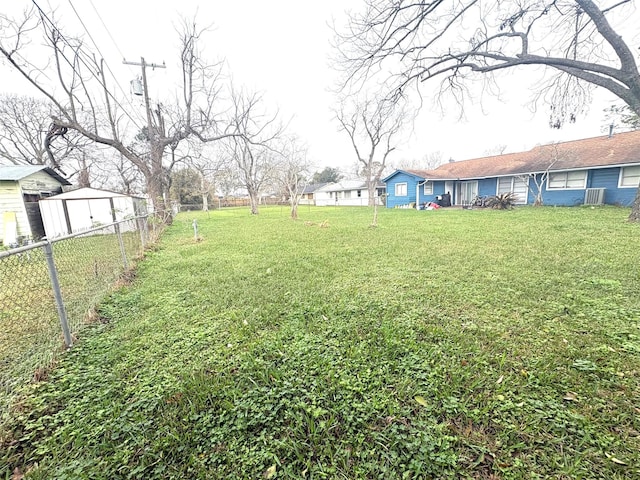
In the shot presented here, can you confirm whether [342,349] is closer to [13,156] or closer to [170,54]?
[170,54]

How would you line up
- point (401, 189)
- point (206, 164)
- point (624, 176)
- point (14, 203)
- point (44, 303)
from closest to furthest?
point (44, 303) < point (14, 203) < point (624, 176) < point (206, 164) < point (401, 189)

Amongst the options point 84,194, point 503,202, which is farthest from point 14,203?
point 503,202

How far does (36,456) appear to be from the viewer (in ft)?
5.15

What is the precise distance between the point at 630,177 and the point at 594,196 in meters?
1.40

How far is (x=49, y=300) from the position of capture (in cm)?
392

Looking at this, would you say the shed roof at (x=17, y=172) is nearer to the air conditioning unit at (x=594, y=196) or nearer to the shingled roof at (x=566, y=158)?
the shingled roof at (x=566, y=158)

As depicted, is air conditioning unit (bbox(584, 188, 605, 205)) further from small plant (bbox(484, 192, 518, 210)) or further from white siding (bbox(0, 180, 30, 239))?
white siding (bbox(0, 180, 30, 239))

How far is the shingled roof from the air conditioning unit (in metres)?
1.23

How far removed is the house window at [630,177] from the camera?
40.1 feet

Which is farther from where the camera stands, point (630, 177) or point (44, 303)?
point (630, 177)

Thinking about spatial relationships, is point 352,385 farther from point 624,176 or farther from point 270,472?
point 624,176

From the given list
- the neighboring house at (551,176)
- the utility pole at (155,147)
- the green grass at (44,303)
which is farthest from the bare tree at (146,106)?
the neighboring house at (551,176)

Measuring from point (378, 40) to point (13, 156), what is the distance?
29.7 m

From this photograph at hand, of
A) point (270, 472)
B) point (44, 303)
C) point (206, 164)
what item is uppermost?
point (206, 164)
